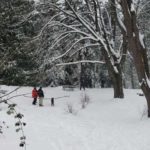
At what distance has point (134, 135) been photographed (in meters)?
13.6

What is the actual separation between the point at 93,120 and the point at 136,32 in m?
5.56

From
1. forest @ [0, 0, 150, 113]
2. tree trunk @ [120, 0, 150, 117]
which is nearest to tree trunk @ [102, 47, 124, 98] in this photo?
forest @ [0, 0, 150, 113]

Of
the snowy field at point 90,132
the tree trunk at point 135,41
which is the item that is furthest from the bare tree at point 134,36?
the snowy field at point 90,132

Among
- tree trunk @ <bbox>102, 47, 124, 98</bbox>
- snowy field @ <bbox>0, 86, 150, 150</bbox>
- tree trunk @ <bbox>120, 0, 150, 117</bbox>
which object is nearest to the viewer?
snowy field @ <bbox>0, 86, 150, 150</bbox>

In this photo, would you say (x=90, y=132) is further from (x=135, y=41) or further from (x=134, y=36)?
(x=134, y=36)

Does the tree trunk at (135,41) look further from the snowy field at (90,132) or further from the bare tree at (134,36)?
the snowy field at (90,132)

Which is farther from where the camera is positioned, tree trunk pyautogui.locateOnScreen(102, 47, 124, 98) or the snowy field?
tree trunk pyautogui.locateOnScreen(102, 47, 124, 98)

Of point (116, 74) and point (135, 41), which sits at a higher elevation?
point (135, 41)

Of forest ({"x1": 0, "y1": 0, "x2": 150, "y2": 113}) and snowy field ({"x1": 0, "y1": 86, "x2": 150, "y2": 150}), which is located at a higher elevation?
forest ({"x1": 0, "y1": 0, "x2": 150, "y2": 113})

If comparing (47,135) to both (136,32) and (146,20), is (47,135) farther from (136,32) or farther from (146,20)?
(146,20)

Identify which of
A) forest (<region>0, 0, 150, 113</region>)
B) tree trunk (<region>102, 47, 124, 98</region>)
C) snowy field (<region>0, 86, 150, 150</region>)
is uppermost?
forest (<region>0, 0, 150, 113</region>)

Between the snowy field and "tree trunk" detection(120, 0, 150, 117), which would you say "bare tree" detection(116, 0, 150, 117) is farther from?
the snowy field

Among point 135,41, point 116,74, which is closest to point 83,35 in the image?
point 116,74

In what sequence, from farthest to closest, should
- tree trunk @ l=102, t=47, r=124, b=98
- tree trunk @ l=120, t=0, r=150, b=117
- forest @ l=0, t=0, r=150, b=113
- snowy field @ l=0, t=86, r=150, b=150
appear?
tree trunk @ l=102, t=47, r=124, b=98 → forest @ l=0, t=0, r=150, b=113 → tree trunk @ l=120, t=0, r=150, b=117 → snowy field @ l=0, t=86, r=150, b=150
